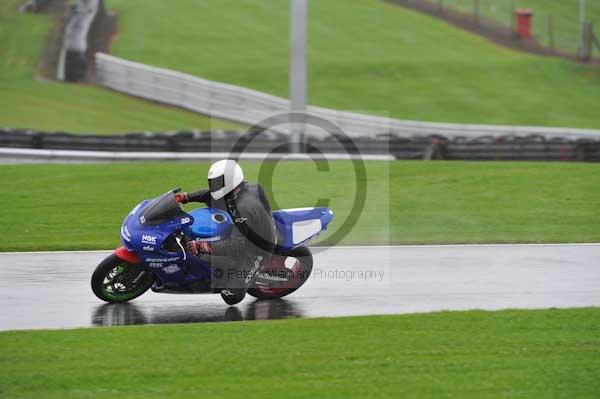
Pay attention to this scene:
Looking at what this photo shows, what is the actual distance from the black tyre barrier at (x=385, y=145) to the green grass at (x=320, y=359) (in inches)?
460

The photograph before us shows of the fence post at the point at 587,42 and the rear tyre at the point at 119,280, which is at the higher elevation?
the rear tyre at the point at 119,280

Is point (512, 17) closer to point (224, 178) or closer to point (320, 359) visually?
point (224, 178)

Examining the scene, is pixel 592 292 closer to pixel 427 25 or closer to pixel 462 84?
pixel 462 84

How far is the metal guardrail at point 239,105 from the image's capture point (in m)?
25.9

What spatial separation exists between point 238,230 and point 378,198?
7.10m

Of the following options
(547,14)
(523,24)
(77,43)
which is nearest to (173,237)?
(77,43)

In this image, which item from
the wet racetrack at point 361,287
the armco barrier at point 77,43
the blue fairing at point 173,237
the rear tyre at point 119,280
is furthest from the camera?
the armco barrier at point 77,43

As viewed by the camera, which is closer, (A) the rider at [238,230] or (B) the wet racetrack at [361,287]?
(A) the rider at [238,230]

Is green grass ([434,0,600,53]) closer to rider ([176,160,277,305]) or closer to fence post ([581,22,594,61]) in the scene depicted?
fence post ([581,22,594,61])

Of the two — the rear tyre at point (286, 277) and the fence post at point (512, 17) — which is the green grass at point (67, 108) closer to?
the rear tyre at point (286, 277)

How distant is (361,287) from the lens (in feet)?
34.8

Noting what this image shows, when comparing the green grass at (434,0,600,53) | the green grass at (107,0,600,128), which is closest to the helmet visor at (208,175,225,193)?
the green grass at (107,0,600,128)

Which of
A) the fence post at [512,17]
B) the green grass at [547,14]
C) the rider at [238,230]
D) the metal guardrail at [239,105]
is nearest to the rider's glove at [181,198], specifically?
the rider at [238,230]

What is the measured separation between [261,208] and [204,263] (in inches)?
32.5
